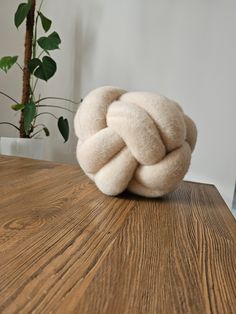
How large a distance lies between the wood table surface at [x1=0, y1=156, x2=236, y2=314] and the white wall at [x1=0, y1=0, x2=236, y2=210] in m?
0.68

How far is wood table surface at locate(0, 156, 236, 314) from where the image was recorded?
177mm

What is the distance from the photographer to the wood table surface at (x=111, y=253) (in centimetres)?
18

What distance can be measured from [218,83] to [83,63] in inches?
24.5

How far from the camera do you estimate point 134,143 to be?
37cm

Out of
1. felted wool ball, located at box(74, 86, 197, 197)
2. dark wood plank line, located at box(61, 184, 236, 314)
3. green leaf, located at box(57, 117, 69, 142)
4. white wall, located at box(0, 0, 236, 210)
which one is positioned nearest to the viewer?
dark wood plank line, located at box(61, 184, 236, 314)

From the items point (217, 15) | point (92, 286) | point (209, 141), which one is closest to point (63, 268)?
point (92, 286)

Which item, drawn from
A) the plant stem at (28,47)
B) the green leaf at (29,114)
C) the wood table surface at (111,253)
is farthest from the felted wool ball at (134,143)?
the plant stem at (28,47)

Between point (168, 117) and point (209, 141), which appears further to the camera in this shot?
point (209, 141)

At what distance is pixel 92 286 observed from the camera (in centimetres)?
19

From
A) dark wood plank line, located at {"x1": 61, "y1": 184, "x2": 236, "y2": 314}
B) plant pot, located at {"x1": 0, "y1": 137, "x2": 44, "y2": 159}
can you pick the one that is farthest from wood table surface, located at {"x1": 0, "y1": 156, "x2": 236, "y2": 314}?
Result: plant pot, located at {"x1": 0, "y1": 137, "x2": 44, "y2": 159}

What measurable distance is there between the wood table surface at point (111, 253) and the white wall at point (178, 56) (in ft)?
2.24

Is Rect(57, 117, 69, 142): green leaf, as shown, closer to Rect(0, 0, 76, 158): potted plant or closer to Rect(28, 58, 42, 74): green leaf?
Rect(0, 0, 76, 158): potted plant

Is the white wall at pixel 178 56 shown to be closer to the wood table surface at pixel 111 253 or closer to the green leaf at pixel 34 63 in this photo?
the green leaf at pixel 34 63

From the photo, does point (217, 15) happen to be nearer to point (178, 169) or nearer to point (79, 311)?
point (178, 169)
